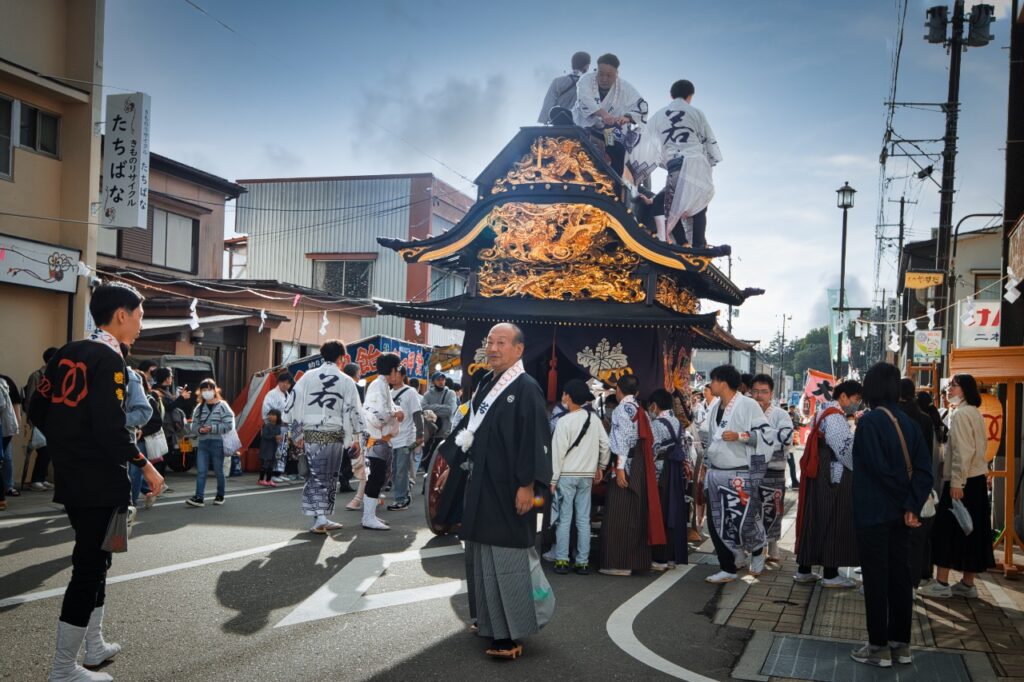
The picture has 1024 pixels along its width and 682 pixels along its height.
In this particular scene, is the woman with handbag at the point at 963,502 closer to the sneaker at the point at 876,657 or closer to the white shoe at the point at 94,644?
the sneaker at the point at 876,657

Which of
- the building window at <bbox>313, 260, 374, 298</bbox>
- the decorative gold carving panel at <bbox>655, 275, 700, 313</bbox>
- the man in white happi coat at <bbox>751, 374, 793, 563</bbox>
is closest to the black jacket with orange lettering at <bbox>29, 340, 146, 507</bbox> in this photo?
the man in white happi coat at <bbox>751, 374, 793, 563</bbox>

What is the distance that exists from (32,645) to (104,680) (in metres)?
0.99

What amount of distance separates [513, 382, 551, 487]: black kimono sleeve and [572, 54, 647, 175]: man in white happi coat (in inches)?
281

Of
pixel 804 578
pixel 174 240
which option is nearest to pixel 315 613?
pixel 804 578


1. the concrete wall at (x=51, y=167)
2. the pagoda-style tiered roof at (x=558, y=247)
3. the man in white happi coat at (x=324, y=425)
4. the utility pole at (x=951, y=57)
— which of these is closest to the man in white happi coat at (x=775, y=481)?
the pagoda-style tiered roof at (x=558, y=247)

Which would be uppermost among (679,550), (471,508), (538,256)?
(538,256)

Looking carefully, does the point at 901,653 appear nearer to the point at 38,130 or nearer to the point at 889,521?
the point at 889,521

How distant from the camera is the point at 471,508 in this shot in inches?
219

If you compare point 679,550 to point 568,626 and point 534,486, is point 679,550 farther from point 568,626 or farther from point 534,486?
point 534,486

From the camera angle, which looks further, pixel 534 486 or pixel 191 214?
pixel 191 214

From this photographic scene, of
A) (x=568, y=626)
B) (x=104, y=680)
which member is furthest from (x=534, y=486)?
(x=104, y=680)

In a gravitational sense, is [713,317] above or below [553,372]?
above

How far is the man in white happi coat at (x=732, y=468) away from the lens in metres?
8.12

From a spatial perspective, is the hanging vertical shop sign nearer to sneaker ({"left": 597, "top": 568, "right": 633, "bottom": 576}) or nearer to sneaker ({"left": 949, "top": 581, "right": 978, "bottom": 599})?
sneaker ({"left": 597, "top": 568, "right": 633, "bottom": 576})
